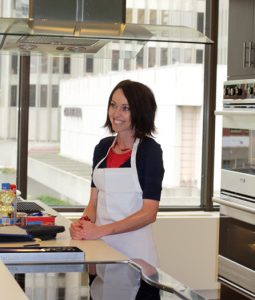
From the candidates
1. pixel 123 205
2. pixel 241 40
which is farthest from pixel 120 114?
pixel 241 40

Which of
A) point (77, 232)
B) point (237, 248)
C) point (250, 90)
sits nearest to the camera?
point (77, 232)

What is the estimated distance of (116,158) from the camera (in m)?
3.46

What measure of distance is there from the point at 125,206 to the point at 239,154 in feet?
4.06

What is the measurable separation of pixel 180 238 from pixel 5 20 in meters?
2.71

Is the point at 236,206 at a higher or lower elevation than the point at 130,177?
lower

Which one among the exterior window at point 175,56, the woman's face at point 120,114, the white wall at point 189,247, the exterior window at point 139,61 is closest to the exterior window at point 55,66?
the exterior window at point 139,61

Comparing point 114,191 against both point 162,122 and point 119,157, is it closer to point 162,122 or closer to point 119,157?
point 119,157

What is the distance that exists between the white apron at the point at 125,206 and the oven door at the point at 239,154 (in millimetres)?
1029

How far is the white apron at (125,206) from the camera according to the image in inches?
131

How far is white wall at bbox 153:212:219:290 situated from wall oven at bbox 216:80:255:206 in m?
1.04

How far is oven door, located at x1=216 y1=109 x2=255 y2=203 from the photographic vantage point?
4.21 metres

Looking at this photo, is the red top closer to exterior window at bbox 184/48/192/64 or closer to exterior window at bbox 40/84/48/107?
exterior window at bbox 40/84/48/107

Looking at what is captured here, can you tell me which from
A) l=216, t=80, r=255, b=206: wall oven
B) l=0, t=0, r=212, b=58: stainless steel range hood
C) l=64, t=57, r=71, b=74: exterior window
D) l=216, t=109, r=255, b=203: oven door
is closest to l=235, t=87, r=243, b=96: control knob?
l=216, t=80, r=255, b=206: wall oven

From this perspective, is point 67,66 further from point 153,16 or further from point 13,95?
point 153,16
